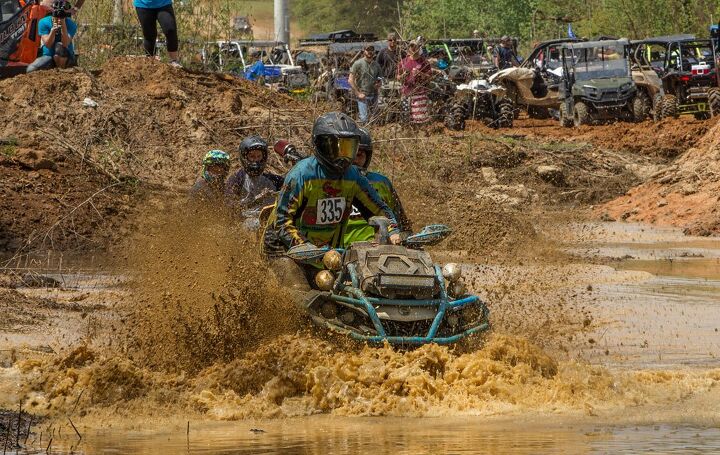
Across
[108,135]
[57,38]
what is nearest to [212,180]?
[108,135]

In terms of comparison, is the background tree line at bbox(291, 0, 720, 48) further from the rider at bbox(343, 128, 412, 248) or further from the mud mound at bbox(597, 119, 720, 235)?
the rider at bbox(343, 128, 412, 248)

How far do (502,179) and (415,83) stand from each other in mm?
2384

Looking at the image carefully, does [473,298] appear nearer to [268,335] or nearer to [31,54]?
[268,335]

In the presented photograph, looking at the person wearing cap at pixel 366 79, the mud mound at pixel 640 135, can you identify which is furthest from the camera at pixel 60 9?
the mud mound at pixel 640 135

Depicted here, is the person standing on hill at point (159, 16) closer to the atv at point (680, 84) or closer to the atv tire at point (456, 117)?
the atv tire at point (456, 117)

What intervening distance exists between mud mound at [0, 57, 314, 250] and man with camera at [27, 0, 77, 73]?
479mm

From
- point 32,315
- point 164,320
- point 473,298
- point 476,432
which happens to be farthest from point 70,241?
point 476,432

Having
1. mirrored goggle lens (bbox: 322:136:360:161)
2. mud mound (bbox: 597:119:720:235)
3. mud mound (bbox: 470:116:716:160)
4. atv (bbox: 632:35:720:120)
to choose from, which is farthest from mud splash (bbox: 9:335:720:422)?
atv (bbox: 632:35:720:120)

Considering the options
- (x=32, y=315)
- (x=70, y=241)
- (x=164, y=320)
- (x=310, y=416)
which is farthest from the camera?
(x=70, y=241)

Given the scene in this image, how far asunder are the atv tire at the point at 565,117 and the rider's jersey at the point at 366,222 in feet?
70.2

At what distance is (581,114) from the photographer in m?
32.5

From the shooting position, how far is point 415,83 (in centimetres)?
2373

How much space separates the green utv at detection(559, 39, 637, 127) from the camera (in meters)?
32.2

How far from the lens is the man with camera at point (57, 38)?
21.1 m
